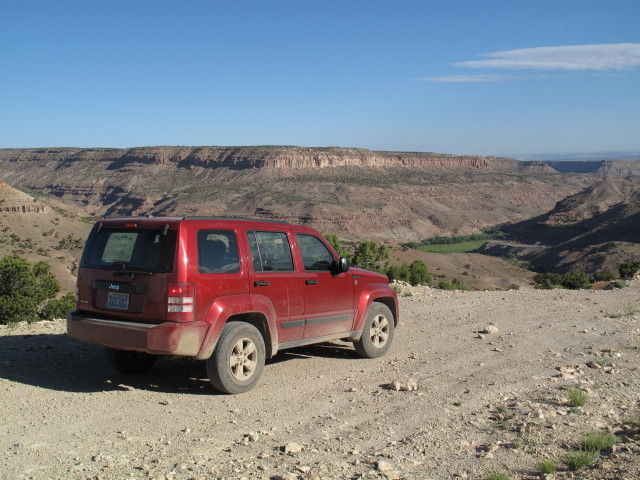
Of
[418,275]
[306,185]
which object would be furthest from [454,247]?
[418,275]

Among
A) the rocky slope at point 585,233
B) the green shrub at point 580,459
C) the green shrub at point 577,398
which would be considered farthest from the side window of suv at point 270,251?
the rocky slope at point 585,233

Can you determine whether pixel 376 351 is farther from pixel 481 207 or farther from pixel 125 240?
pixel 481 207

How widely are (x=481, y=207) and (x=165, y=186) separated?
6697 cm

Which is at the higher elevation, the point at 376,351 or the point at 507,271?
the point at 376,351

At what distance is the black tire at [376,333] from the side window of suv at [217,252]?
2391 mm

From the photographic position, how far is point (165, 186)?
12300 cm

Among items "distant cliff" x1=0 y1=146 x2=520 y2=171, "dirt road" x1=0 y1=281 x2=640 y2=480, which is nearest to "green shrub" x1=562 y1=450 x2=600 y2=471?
"dirt road" x1=0 y1=281 x2=640 y2=480

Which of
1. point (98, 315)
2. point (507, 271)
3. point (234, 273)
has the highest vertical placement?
point (234, 273)

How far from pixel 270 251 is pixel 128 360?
2139 mm

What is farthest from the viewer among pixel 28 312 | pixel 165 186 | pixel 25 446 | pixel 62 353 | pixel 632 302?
pixel 165 186

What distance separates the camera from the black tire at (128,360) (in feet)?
22.7

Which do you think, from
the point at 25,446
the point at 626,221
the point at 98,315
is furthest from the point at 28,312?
the point at 626,221

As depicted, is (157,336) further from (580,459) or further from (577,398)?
(577,398)

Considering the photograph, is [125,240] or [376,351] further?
[376,351]
